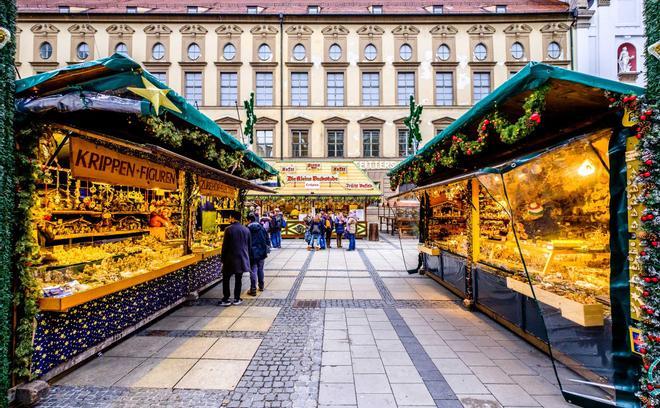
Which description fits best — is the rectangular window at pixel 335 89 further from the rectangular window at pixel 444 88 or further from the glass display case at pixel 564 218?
the glass display case at pixel 564 218

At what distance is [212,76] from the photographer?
24.8 meters

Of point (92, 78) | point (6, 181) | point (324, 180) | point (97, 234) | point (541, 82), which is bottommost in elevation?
point (97, 234)

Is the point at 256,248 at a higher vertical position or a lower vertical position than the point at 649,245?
lower

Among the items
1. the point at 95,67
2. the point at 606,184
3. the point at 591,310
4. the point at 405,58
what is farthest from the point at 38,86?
the point at 405,58

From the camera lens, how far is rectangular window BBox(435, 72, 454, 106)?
2496 cm

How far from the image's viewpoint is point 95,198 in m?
8.27

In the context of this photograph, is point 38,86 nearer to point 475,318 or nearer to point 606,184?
point 606,184

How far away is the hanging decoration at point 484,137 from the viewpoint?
3.43 m

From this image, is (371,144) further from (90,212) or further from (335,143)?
(90,212)

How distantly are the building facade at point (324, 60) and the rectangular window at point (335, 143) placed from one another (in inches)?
3.1

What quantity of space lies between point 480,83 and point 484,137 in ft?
78.0

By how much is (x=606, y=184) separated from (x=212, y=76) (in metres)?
26.1

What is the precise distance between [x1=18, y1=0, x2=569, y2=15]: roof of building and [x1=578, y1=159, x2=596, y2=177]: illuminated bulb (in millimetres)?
25202

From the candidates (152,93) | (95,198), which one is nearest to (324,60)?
(95,198)
